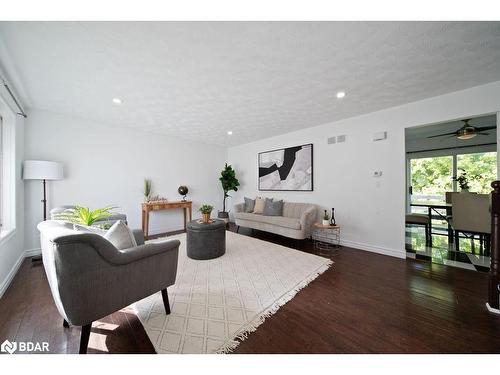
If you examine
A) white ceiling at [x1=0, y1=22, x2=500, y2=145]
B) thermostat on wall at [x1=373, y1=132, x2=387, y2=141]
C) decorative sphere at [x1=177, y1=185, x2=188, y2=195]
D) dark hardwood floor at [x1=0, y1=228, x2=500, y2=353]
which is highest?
white ceiling at [x1=0, y1=22, x2=500, y2=145]

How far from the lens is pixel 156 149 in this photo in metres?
4.43

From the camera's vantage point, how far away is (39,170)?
266cm

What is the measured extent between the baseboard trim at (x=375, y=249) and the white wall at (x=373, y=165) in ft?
0.04

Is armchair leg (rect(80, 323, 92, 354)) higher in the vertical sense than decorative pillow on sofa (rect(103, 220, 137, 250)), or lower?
lower

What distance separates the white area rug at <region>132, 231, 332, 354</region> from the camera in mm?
1328

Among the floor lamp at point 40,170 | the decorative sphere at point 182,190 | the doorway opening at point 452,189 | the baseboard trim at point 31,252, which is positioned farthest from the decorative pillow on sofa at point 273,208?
the baseboard trim at point 31,252

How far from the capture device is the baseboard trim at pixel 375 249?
2893 mm

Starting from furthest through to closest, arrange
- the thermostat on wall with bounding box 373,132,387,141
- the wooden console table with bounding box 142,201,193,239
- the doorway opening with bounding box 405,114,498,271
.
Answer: the wooden console table with bounding box 142,201,193,239 → the thermostat on wall with bounding box 373,132,387,141 → the doorway opening with bounding box 405,114,498,271

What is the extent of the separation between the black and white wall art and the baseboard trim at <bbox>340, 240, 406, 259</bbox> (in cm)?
130

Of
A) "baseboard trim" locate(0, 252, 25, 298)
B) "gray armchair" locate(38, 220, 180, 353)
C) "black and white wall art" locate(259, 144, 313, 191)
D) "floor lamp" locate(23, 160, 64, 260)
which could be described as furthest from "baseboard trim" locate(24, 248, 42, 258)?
"black and white wall art" locate(259, 144, 313, 191)

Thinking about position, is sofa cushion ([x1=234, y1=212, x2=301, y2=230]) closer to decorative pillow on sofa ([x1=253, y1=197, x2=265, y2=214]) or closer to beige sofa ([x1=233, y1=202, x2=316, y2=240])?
beige sofa ([x1=233, y1=202, x2=316, y2=240])

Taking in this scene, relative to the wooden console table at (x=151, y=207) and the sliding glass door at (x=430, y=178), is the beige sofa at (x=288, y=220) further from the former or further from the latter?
the sliding glass door at (x=430, y=178)

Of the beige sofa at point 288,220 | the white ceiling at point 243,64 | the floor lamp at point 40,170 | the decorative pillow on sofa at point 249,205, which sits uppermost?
the white ceiling at point 243,64

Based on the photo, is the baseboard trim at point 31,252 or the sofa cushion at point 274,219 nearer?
the baseboard trim at point 31,252
